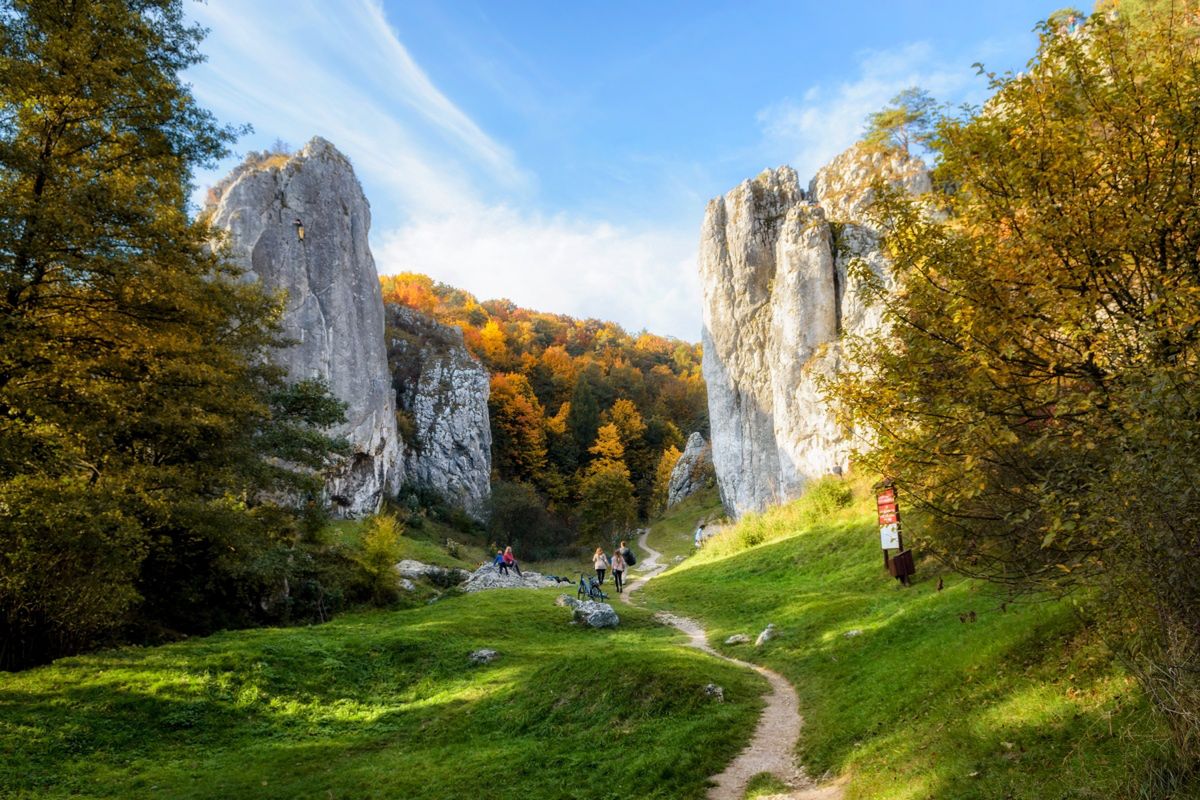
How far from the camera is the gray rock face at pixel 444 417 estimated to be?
183ft

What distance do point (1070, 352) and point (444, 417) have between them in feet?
182

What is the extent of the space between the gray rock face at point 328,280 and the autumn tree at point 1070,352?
40.8m

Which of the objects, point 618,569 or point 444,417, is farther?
point 444,417

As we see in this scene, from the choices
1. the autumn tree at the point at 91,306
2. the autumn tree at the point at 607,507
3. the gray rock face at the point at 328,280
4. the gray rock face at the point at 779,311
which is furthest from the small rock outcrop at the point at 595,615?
the autumn tree at the point at 607,507

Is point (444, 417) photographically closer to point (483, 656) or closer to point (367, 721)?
point (483, 656)

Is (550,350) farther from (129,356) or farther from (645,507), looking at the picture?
(129,356)

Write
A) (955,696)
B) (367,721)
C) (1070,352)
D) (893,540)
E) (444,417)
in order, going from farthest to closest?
1. (444,417)
2. (893,540)
3. (367,721)
4. (955,696)
5. (1070,352)

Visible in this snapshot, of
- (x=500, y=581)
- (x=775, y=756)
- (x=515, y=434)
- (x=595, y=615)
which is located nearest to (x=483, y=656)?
(x=595, y=615)

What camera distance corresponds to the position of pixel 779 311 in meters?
38.1

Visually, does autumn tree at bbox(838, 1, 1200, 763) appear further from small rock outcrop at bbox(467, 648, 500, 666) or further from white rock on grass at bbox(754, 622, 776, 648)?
small rock outcrop at bbox(467, 648, 500, 666)

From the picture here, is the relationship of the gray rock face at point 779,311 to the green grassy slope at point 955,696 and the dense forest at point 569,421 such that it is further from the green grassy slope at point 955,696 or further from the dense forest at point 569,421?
the green grassy slope at point 955,696

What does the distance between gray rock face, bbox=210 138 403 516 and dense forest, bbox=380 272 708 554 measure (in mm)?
11147

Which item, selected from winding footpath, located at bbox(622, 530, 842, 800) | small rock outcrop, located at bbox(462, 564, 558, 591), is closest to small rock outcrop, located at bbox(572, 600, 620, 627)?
winding footpath, located at bbox(622, 530, 842, 800)

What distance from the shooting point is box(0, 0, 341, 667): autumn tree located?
9.17 meters
